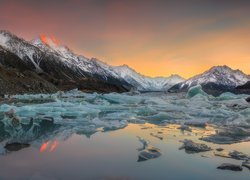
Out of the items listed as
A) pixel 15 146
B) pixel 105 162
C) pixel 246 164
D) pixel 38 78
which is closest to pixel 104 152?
pixel 105 162

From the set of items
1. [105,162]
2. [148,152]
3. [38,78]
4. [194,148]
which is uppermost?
[38,78]

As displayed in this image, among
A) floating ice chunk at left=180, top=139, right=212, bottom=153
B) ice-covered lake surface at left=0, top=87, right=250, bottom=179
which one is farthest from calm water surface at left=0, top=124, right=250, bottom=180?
floating ice chunk at left=180, top=139, right=212, bottom=153

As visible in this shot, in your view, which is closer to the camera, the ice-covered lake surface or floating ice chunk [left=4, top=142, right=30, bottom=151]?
the ice-covered lake surface

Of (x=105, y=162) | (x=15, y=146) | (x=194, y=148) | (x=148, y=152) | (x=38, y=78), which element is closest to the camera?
A: (x=105, y=162)

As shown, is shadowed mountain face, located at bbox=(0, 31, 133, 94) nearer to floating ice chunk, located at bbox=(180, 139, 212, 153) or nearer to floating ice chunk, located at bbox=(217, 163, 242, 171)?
floating ice chunk, located at bbox=(180, 139, 212, 153)

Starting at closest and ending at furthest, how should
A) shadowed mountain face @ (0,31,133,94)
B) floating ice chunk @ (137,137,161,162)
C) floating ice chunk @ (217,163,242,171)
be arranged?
floating ice chunk @ (217,163,242,171) → floating ice chunk @ (137,137,161,162) → shadowed mountain face @ (0,31,133,94)

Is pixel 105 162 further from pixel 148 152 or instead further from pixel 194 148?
pixel 194 148

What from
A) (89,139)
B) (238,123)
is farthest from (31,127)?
(238,123)

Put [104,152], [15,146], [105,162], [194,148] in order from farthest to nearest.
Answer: [15,146], [194,148], [104,152], [105,162]

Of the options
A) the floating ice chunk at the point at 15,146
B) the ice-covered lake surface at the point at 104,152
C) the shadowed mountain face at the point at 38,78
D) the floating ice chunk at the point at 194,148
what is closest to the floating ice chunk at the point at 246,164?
the ice-covered lake surface at the point at 104,152

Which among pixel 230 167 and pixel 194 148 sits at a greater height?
pixel 194 148

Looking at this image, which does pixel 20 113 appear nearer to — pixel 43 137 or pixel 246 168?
pixel 43 137

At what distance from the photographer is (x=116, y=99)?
3931 cm

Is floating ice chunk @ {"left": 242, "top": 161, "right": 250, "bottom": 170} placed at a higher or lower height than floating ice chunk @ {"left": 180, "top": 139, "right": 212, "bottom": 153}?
lower
